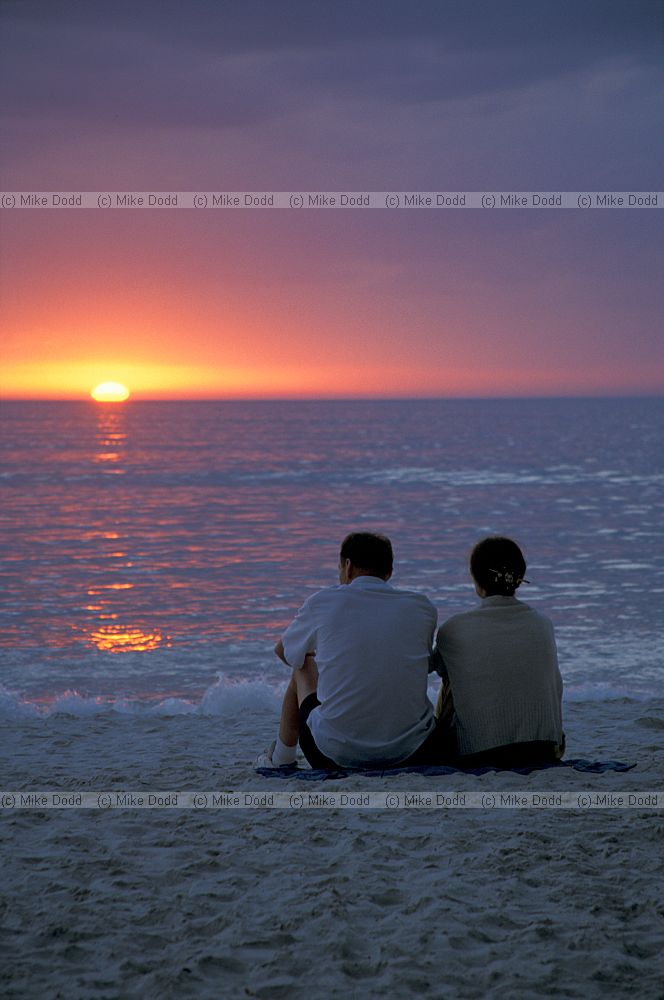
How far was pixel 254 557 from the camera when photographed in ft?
47.1

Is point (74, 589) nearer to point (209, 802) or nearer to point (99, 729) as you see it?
point (99, 729)

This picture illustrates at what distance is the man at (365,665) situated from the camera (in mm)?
3582

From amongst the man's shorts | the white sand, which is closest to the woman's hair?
the man's shorts

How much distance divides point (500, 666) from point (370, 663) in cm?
51

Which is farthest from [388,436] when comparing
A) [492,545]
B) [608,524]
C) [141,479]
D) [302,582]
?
[492,545]

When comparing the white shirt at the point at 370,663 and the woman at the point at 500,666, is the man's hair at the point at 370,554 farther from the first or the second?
the woman at the point at 500,666

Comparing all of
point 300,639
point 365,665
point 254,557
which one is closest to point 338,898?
point 365,665

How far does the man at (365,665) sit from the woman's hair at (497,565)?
244 millimetres

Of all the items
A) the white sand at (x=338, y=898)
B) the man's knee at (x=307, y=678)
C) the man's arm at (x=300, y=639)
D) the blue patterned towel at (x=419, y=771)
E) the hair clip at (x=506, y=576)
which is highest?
the hair clip at (x=506, y=576)

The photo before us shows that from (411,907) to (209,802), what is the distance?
1199 mm

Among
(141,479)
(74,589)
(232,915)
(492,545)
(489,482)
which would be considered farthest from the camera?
(141,479)

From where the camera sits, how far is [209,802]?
3.67 meters

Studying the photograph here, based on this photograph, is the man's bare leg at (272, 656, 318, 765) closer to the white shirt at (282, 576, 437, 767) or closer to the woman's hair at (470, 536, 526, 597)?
the white shirt at (282, 576, 437, 767)

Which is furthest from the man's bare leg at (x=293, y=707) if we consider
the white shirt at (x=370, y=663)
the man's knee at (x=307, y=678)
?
the white shirt at (x=370, y=663)
